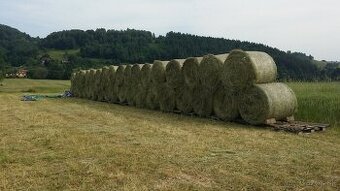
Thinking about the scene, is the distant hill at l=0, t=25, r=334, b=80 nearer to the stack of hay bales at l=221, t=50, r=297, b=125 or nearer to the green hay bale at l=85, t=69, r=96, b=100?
the green hay bale at l=85, t=69, r=96, b=100

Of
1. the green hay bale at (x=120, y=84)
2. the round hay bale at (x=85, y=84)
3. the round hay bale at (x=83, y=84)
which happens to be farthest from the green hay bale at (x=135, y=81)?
the round hay bale at (x=83, y=84)

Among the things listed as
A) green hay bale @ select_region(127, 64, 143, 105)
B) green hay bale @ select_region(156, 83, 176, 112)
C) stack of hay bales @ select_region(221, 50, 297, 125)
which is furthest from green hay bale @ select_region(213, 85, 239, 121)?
green hay bale @ select_region(127, 64, 143, 105)

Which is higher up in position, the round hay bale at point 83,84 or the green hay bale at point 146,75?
the green hay bale at point 146,75

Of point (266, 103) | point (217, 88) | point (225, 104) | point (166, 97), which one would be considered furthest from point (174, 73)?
point (266, 103)

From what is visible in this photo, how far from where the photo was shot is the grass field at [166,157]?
6918mm

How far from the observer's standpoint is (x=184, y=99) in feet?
57.3

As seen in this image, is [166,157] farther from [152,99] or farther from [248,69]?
[152,99]

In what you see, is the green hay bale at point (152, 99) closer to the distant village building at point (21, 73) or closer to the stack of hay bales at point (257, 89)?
the stack of hay bales at point (257, 89)

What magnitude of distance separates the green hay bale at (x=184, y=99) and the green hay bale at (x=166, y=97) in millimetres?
419

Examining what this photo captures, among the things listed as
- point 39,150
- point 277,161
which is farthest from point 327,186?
point 39,150

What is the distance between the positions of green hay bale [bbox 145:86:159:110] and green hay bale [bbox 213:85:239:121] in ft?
15.4

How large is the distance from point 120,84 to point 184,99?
7687 millimetres

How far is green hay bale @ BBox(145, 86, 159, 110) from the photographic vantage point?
65.3 ft

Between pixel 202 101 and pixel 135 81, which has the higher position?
pixel 135 81
